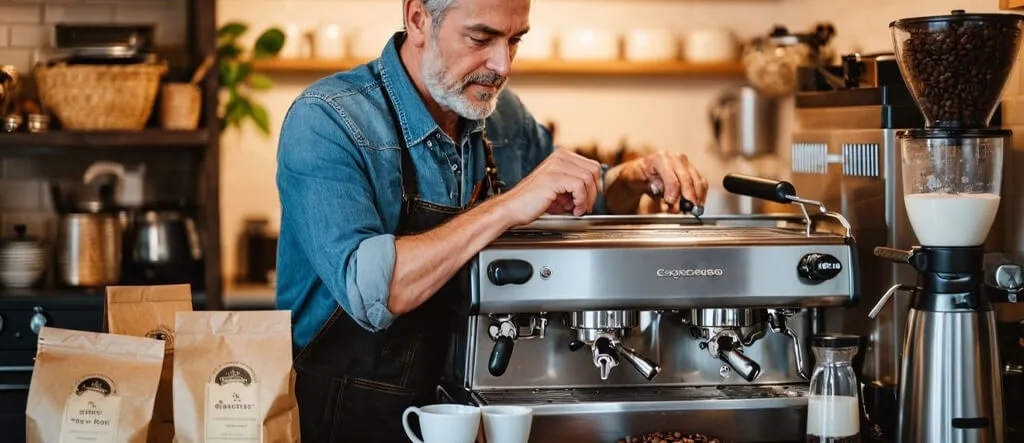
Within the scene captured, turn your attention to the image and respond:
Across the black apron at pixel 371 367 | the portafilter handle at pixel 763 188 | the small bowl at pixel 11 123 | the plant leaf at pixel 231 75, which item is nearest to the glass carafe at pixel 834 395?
the portafilter handle at pixel 763 188

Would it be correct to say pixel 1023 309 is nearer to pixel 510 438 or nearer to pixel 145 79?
pixel 510 438

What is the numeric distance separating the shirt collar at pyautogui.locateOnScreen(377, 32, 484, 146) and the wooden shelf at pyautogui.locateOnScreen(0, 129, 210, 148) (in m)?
1.46

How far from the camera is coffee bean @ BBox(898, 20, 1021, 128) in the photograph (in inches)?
67.9

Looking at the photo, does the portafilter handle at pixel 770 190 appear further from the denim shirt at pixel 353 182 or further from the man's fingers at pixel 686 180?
the denim shirt at pixel 353 182

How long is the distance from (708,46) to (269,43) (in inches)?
61.7

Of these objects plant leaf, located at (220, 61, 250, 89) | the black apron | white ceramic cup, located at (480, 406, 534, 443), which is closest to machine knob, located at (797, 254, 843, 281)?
white ceramic cup, located at (480, 406, 534, 443)

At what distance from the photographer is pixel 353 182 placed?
75.7 inches

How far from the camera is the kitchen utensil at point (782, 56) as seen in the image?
12.5ft

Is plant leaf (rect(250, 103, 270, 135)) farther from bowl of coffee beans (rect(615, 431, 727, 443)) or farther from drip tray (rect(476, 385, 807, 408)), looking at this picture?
bowl of coffee beans (rect(615, 431, 727, 443))

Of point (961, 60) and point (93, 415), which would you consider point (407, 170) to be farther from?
point (961, 60)

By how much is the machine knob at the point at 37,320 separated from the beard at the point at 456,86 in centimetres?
167

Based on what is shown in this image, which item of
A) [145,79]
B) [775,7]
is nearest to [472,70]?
[145,79]

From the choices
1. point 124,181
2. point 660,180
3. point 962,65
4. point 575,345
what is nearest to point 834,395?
point 575,345

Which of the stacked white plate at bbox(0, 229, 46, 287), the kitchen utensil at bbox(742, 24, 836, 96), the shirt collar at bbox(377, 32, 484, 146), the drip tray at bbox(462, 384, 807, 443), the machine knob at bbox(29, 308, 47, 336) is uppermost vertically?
the kitchen utensil at bbox(742, 24, 836, 96)
